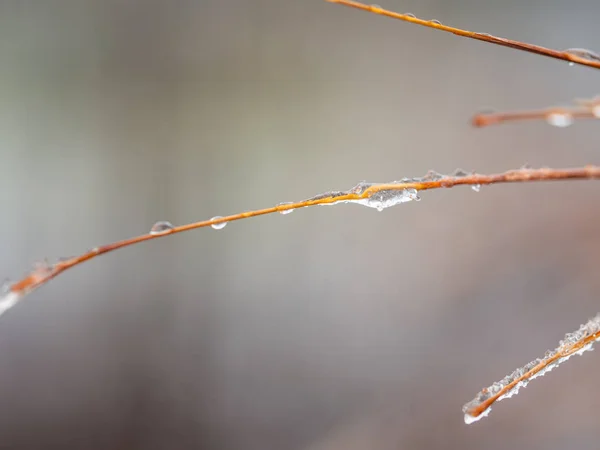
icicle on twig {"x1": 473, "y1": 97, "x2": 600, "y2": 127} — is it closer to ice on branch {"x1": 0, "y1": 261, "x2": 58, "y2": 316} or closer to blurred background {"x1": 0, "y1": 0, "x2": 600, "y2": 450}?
ice on branch {"x1": 0, "y1": 261, "x2": 58, "y2": 316}

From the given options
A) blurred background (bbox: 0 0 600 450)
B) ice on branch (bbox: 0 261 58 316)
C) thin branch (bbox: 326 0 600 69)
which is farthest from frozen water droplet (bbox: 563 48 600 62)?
blurred background (bbox: 0 0 600 450)

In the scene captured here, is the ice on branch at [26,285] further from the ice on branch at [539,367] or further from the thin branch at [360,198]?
the ice on branch at [539,367]

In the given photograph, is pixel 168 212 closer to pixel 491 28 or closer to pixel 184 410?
pixel 184 410

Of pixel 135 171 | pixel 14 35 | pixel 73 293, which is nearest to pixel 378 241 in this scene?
pixel 135 171

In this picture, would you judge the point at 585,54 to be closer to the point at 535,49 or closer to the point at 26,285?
the point at 535,49

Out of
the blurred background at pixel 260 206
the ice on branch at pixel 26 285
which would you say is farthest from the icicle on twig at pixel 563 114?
the blurred background at pixel 260 206

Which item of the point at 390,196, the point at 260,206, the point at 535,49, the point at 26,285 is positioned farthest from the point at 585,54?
the point at 260,206
